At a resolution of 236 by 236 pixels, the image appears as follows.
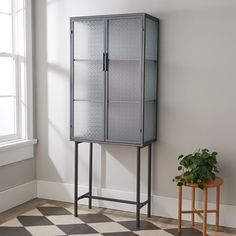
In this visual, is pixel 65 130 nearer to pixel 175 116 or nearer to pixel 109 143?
pixel 109 143

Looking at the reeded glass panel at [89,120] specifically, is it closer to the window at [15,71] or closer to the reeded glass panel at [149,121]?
the reeded glass panel at [149,121]

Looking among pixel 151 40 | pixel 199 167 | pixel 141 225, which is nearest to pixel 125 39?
pixel 151 40

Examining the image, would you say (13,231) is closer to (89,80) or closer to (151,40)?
(89,80)

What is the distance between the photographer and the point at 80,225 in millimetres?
4070

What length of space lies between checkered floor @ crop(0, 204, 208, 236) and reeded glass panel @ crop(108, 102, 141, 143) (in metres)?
0.78

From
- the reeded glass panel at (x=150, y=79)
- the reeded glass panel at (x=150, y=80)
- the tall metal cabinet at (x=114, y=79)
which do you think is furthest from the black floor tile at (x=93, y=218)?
the reeded glass panel at (x=150, y=79)

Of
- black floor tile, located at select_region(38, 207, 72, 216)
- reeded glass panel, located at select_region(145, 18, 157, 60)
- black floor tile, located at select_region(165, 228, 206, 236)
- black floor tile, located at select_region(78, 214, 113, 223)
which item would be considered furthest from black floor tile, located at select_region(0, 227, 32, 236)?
reeded glass panel, located at select_region(145, 18, 157, 60)

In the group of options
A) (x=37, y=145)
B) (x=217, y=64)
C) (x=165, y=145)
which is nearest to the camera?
(x=217, y=64)

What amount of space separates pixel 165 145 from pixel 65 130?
3.66 feet

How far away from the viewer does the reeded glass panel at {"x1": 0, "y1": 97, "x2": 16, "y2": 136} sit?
4539 mm

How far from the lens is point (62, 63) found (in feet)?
15.4

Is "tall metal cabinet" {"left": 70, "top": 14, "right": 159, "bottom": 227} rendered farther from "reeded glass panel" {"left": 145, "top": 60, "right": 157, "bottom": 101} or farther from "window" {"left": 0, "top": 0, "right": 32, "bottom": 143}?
"window" {"left": 0, "top": 0, "right": 32, "bottom": 143}

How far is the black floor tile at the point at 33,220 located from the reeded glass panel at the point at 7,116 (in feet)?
2.92

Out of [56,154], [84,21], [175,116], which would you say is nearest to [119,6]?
[84,21]
